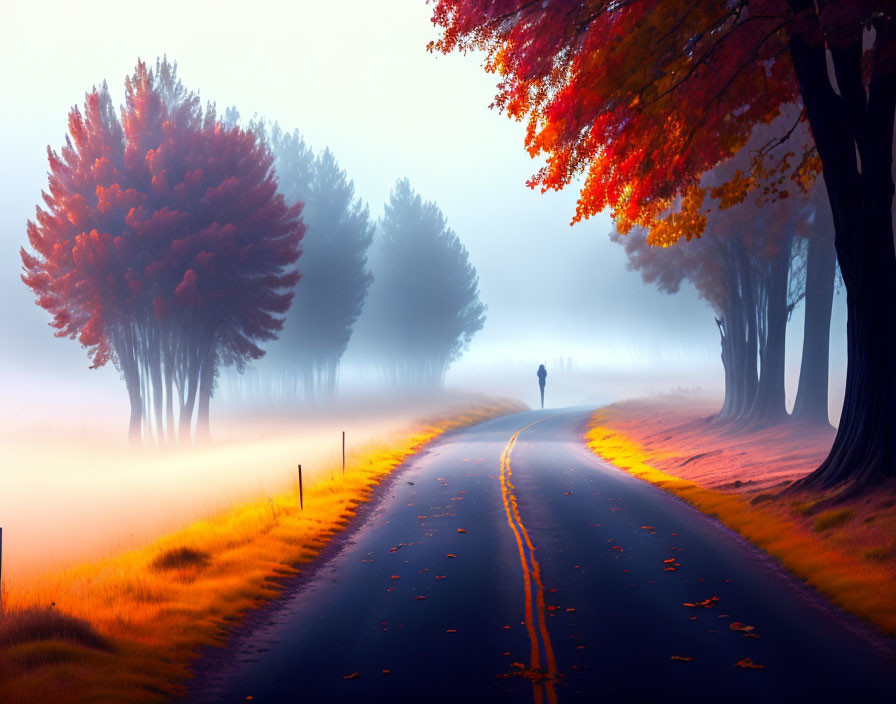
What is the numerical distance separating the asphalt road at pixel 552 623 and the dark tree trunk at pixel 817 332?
45.0 feet

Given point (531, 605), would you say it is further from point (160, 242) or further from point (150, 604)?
point (160, 242)

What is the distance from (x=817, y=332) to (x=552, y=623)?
21602 millimetres

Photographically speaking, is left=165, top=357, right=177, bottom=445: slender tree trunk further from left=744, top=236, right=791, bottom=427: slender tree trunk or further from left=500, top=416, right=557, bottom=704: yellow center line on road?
left=744, top=236, right=791, bottom=427: slender tree trunk

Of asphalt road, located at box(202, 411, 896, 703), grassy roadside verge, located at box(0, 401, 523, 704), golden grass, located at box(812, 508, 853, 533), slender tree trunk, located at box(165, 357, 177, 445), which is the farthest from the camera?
slender tree trunk, located at box(165, 357, 177, 445)

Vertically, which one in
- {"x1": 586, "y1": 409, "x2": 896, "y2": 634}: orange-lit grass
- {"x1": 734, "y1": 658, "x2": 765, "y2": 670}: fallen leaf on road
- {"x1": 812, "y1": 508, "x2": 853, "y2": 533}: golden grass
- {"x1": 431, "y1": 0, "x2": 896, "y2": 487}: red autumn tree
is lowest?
{"x1": 734, "y1": 658, "x2": 765, "y2": 670}: fallen leaf on road

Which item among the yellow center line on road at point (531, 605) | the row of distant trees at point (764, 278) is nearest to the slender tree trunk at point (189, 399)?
the yellow center line on road at point (531, 605)

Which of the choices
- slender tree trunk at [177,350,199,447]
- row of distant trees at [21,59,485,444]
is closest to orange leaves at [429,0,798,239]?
row of distant trees at [21,59,485,444]

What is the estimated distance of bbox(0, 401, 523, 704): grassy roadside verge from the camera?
6949 millimetres

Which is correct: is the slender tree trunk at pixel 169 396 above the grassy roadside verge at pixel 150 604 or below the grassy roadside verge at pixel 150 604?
above

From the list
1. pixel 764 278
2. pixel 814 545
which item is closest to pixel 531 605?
pixel 814 545

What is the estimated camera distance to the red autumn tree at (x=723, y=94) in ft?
42.7

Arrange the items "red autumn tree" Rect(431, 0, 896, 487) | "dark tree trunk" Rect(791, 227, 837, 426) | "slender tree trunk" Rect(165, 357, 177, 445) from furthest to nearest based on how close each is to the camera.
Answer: "slender tree trunk" Rect(165, 357, 177, 445) → "dark tree trunk" Rect(791, 227, 837, 426) → "red autumn tree" Rect(431, 0, 896, 487)

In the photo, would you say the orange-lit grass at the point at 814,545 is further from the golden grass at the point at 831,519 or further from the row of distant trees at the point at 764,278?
the row of distant trees at the point at 764,278

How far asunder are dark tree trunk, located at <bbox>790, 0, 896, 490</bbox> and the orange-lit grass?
132 cm
